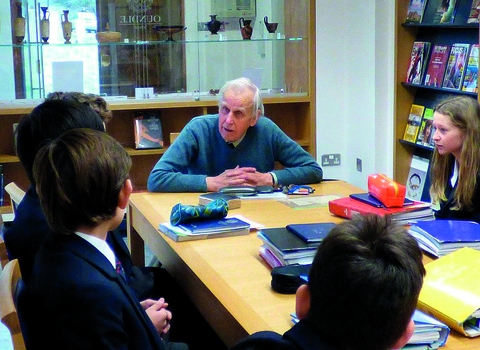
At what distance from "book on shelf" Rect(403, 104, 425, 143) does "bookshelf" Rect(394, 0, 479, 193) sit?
0.03 metres

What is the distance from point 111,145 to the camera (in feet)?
4.84

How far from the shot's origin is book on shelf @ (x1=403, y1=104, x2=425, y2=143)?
4887mm

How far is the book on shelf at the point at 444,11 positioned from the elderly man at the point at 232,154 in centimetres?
187

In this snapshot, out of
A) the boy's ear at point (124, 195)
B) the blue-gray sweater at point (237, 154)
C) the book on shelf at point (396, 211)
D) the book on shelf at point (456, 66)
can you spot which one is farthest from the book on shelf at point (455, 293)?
the book on shelf at point (456, 66)

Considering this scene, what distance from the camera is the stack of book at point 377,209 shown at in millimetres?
2285

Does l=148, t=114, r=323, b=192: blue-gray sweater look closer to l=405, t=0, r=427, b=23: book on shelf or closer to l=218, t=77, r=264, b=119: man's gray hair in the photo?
l=218, t=77, r=264, b=119: man's gray hair

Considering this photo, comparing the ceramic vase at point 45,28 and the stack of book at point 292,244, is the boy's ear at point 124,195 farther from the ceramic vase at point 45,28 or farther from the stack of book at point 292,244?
the ceramic vase at point 45,28

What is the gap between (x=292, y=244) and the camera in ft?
6.09

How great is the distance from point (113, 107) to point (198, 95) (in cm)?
62

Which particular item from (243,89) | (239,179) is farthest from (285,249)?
(243,89)

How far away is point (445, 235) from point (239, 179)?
3.86 ft

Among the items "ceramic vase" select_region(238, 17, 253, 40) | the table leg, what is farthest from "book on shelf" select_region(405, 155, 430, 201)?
the table leg

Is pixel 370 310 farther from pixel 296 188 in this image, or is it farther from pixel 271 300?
pixel 296 188

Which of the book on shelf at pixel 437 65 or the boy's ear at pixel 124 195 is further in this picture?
the book on shelf at pixel 437 65
